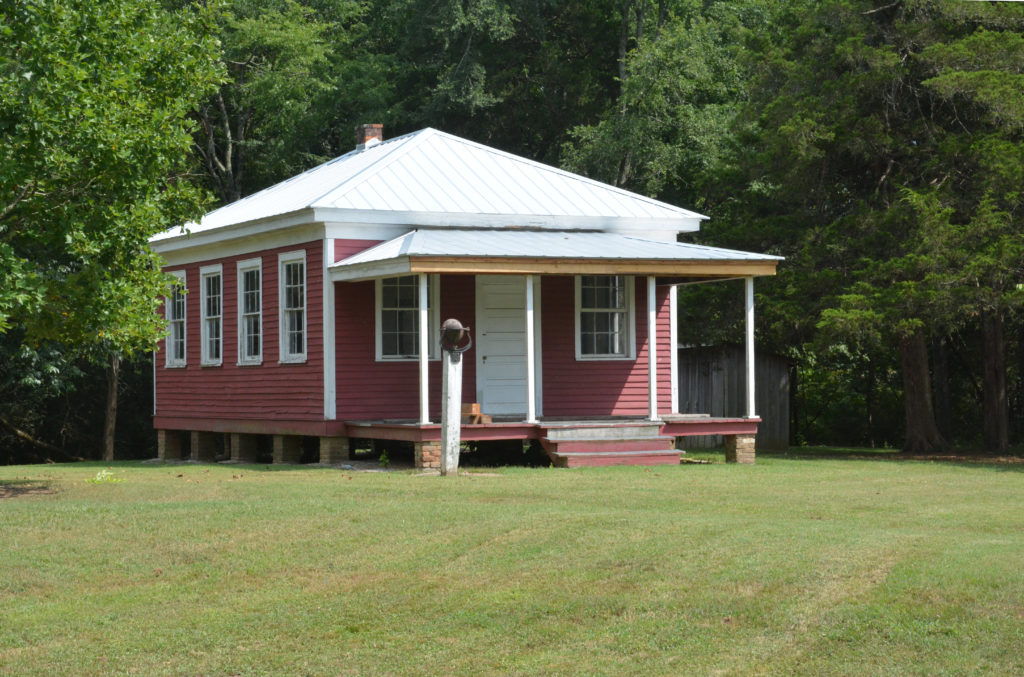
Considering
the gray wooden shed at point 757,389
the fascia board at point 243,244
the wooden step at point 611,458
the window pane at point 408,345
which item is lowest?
the wooden step at point 611,458

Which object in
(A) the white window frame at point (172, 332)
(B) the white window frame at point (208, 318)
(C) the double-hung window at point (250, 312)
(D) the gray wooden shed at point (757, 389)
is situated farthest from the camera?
(D) the gray wooden shed at point (757, 389)

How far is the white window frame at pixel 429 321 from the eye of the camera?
21609mm

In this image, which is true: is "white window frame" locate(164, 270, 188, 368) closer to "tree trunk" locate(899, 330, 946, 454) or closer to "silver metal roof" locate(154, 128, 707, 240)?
"silver metal roof" locate(154, 128, 707, 240)

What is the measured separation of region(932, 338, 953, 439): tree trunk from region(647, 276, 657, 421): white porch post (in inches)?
385

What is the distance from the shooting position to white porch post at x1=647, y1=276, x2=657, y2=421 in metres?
20.9

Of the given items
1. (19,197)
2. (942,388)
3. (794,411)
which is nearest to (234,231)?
(19,197)

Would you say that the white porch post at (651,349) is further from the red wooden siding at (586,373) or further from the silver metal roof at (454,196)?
the silver metal roof at (454,196)

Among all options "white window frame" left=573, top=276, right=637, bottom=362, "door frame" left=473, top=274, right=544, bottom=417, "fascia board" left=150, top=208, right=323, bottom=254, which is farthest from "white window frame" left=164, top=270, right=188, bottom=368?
"white window frame" left=573, top=276, right=637, bottom=362

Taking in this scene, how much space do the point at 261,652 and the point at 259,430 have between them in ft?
49.0

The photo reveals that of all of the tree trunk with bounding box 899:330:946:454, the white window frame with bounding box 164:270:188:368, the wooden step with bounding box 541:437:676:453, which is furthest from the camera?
the white window frame with bounding box 164:270:188:368

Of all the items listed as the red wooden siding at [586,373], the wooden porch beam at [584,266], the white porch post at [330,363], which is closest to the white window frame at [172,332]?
the white porch post at [330,363]

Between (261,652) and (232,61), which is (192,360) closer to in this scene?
(232,61)

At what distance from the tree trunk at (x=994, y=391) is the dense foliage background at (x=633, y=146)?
0.16 ft

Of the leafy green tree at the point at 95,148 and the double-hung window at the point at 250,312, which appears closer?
the leafy green tree at the point at 95,148
